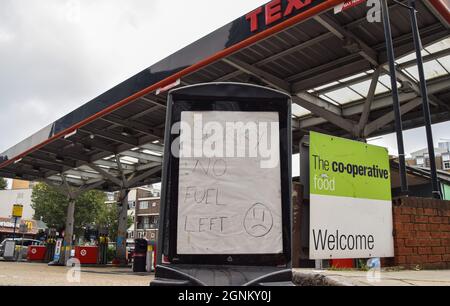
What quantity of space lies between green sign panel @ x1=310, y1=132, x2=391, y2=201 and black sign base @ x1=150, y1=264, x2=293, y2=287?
1.96 metres

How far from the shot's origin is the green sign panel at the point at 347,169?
233 inches

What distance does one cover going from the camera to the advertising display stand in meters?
4.39

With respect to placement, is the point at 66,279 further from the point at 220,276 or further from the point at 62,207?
the point at 62,207

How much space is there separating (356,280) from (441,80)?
930 cm

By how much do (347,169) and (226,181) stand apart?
254 centimetres

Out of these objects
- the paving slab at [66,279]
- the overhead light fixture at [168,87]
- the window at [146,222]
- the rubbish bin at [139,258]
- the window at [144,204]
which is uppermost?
the window at [144,204]

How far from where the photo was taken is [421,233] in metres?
7.17

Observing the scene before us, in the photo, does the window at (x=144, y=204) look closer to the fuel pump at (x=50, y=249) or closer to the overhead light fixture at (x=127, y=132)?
the fuel pump at (x=50, y=249)

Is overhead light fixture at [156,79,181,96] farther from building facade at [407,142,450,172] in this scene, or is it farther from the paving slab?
building facade at [407,142,450,172]

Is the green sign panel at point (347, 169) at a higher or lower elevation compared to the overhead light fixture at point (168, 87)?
lower

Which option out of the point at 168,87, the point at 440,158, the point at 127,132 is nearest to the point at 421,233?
the point at 168,87

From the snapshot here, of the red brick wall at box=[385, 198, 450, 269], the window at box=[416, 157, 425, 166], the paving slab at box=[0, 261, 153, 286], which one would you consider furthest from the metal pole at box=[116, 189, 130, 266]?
the window at box=[416, 157, 425, 166]

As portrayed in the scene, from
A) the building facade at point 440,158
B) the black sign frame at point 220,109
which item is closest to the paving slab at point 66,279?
the black sign frame at point 220,109

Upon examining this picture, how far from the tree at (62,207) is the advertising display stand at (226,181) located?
1697 inches
